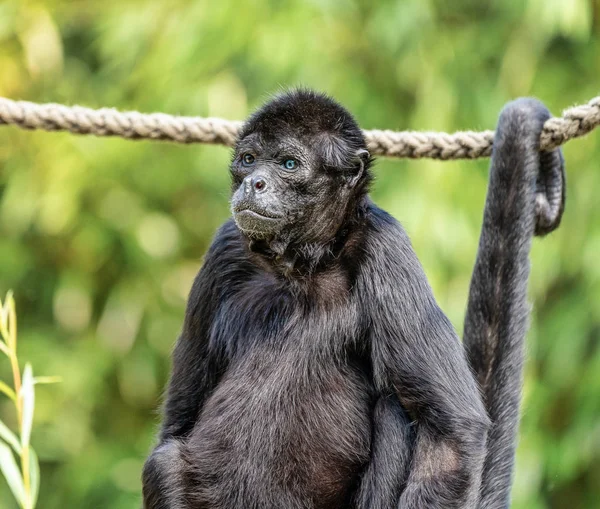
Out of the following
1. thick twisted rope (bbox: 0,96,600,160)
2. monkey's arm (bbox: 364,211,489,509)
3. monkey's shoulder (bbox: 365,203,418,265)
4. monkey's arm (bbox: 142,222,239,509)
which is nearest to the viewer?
monkey's arm (bbox: 364,211,489,509)

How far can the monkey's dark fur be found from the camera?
141 inches

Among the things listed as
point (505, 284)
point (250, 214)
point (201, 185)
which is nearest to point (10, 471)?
point (250, 214)

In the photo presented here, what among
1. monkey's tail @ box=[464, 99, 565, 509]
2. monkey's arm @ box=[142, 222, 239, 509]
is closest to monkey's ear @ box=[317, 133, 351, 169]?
monkey's arm @ box=[142, 222, 239, 509]

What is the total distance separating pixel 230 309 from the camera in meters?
4.00

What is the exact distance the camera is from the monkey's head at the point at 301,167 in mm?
3828

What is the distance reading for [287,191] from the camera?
3.87m

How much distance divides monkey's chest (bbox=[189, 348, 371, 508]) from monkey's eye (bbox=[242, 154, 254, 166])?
2.85 feet

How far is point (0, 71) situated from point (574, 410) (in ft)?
22.7

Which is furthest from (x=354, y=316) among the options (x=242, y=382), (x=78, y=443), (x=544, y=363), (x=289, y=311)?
(x=78, y=443)

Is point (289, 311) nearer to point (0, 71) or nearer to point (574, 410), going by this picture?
point (574, 410)

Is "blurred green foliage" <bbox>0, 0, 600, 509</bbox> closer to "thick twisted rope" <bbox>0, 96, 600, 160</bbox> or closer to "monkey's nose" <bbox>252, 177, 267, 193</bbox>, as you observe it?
"thick twisted rope" <bbox>0, 96, 600, 160</bbox>

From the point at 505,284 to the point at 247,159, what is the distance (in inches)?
53.8

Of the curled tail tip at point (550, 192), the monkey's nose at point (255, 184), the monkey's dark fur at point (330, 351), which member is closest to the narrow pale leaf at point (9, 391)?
the monkey's dark fur at point (330, 351)

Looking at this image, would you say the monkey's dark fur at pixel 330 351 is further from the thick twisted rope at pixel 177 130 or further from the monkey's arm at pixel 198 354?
the thick twisted rope at pixel 177 130
